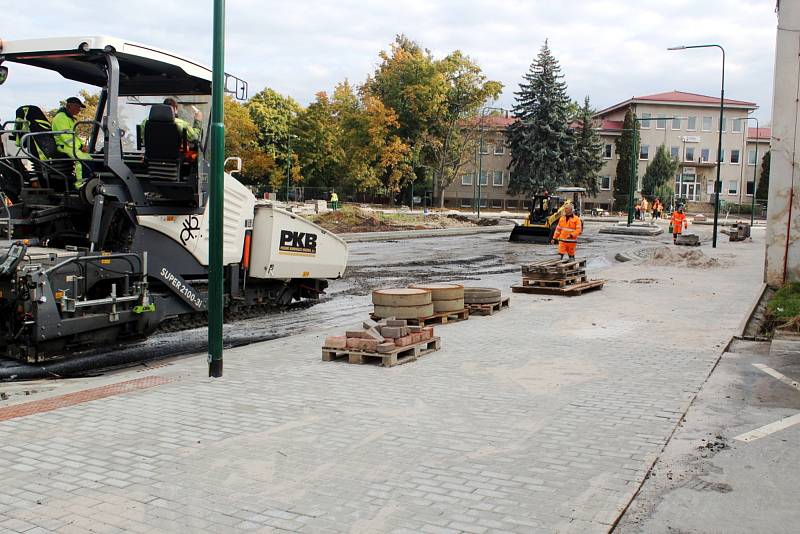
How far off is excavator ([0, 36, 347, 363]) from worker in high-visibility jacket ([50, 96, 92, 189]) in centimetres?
7

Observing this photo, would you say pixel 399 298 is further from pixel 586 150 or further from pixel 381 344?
pixel 586 150

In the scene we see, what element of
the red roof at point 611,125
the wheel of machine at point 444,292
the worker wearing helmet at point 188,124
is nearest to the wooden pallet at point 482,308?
the wheel of machine at point 444,292

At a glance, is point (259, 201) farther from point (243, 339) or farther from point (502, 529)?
point (502, 529)

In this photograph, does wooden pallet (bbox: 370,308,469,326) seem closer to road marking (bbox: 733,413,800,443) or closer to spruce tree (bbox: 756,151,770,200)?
road marking (bbox: 733,413,800,443)

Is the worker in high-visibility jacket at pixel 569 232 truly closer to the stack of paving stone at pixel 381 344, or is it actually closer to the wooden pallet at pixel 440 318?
the wooden pallet at pixel 440 318

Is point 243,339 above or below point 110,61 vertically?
below

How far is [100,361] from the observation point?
365 inches

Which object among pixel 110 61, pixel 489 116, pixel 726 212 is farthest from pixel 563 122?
pixel 110 61

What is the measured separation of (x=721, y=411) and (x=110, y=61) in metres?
7.29

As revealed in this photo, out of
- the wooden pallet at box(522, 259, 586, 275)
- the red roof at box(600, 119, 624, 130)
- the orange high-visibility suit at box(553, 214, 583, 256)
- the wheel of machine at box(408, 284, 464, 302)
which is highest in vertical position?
the red roof at box(600, 119, 624, 130)

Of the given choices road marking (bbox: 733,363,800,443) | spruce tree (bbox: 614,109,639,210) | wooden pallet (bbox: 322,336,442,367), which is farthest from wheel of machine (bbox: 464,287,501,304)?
spruce tree (bbox: 614,109,639,210)

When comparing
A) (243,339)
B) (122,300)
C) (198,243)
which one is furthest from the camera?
(243,339)

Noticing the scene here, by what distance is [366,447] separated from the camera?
5641mm

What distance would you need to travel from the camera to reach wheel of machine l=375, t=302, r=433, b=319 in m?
10.5
